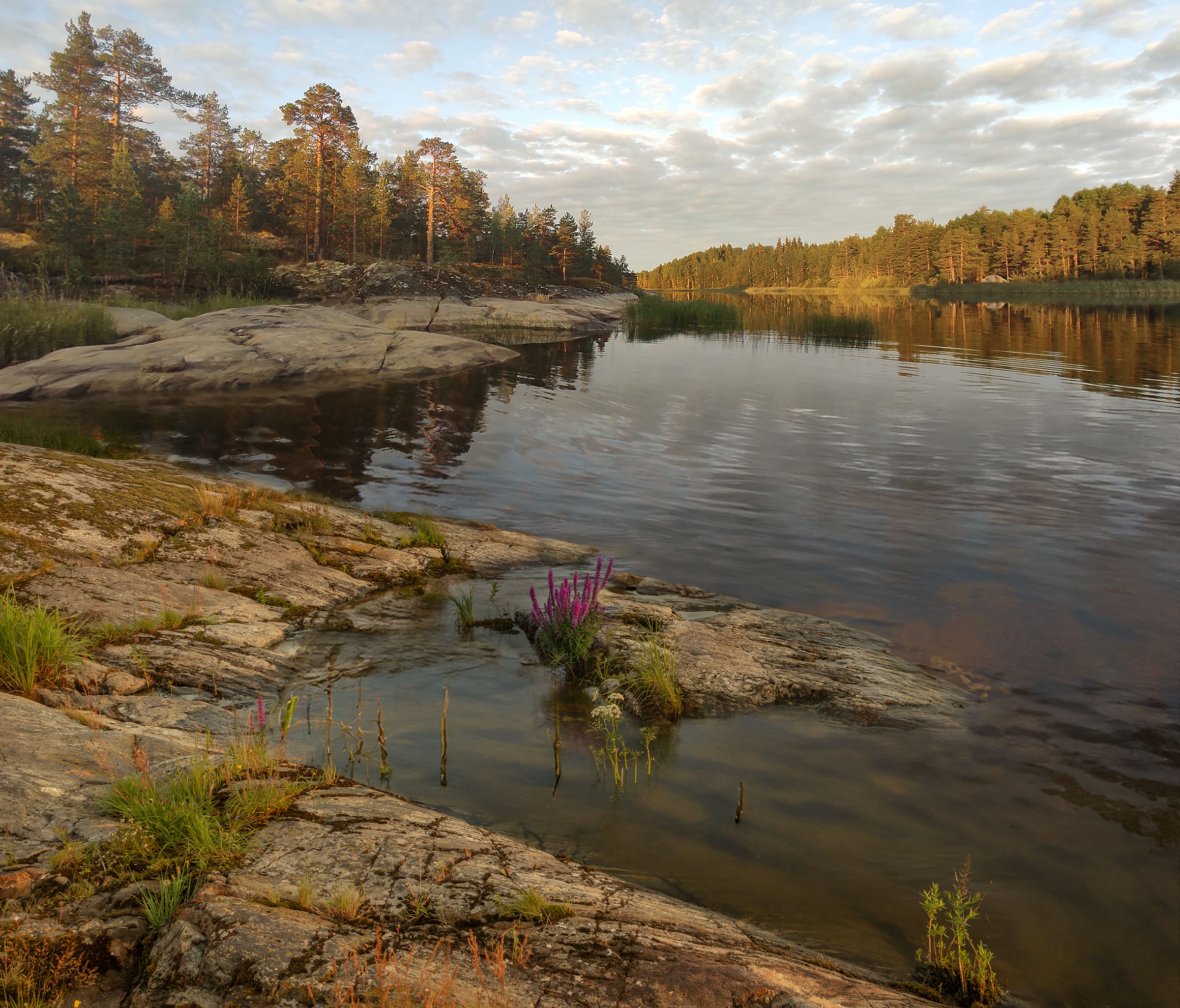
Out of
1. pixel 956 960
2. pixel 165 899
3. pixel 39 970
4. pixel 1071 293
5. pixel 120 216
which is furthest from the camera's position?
pixel 1071 293

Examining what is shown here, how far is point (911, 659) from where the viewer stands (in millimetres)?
6488

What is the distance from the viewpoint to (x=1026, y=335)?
4084cm

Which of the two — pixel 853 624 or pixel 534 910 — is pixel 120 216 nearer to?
pixel 853 624

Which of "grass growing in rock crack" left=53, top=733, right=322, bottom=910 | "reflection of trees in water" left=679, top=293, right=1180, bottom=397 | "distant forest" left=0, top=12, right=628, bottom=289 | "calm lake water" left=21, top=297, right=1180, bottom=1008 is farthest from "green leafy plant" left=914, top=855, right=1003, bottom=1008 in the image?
"distant forest" left=0, top=12, right=628, bottom=289

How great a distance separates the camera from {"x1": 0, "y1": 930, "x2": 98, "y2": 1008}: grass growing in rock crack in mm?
2100

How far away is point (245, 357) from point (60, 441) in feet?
39.5

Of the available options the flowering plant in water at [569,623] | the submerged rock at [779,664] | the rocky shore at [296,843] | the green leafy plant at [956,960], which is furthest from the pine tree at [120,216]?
the green leafy plant at [956,960]

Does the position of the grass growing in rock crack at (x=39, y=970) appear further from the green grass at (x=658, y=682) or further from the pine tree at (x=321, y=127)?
the pine tree at (x=321, y=127)

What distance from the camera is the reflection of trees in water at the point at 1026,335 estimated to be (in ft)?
85.3

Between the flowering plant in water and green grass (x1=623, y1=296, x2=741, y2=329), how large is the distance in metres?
43.9

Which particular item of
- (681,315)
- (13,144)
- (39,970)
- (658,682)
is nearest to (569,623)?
(658,682)

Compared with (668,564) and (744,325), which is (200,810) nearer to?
(668,564)

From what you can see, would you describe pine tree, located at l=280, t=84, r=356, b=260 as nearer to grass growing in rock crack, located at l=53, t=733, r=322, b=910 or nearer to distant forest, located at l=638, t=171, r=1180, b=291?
grass growing in rock crack, located at l=53, t=733, r=322, b=910

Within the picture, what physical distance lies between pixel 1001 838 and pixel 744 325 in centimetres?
4950
